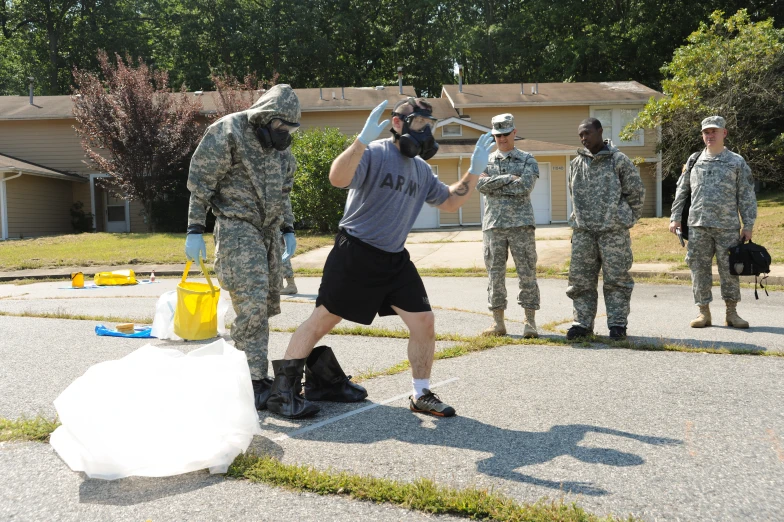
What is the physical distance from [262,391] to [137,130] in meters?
23.2

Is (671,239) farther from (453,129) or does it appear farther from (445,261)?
(453,129)

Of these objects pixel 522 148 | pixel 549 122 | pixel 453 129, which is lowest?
pixel 522 148

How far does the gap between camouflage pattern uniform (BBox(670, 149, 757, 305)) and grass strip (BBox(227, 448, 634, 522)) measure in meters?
5.46

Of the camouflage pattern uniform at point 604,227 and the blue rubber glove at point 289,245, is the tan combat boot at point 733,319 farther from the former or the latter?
the blue rubber glove at point 289,245

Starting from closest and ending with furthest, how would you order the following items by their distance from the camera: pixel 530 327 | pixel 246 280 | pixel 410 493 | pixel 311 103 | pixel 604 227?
pixel 410 493, pixel 246 280, pixel 604 227, pixel 530 327, pixel 311 103

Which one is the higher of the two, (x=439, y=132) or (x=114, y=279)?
(x=439, y=132)

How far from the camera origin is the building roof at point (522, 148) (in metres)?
26.7

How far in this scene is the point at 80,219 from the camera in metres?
30.0

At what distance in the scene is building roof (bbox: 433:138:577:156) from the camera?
87.7 ft

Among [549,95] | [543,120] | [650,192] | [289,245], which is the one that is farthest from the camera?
[650,192]

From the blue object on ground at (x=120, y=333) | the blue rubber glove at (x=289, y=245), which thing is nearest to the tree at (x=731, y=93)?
the blue object on ground at (x=120, y=333)

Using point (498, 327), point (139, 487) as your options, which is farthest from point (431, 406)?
point (498, 327)

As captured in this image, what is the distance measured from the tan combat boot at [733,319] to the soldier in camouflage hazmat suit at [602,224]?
5.09 ft

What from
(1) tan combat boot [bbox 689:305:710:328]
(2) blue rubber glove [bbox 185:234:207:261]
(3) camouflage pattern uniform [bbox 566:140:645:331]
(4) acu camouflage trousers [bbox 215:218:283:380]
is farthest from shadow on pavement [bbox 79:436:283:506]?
(1) tan combat boot [bbox 689:305:710:328]
